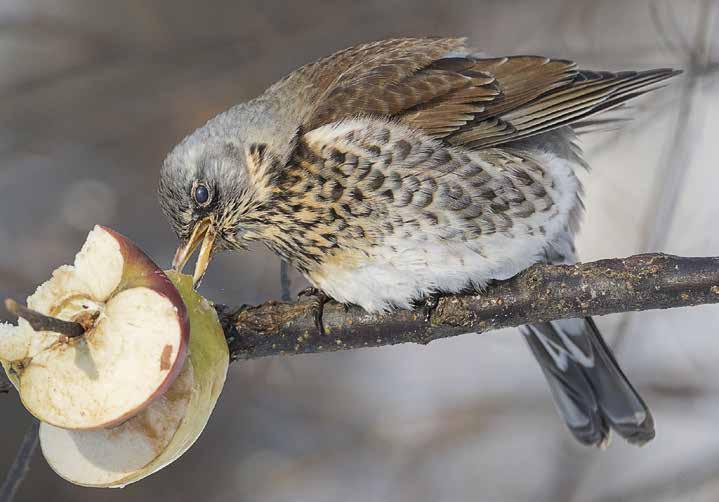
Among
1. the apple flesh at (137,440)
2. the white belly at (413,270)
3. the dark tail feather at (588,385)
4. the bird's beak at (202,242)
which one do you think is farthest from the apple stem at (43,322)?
the dark tail feather at (588,385)

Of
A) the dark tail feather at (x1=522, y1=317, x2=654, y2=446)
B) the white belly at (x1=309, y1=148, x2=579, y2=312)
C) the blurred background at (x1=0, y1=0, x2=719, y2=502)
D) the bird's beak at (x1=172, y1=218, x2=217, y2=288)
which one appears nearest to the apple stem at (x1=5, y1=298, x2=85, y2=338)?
the bird's beak at (x1=172, y1=218, x2=217, y2=288)

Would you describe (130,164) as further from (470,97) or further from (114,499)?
(470,97)

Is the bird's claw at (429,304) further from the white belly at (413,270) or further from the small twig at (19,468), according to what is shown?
the small twig at (19,468)

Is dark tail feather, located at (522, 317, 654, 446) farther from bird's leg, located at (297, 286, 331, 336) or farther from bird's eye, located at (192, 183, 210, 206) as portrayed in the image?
bird's eye, located at (192, 183, 210, 206)

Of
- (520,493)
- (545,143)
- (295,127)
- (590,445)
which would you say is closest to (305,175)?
(295,127)

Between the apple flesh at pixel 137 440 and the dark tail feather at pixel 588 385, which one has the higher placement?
the apple flesh at pixel 137 440

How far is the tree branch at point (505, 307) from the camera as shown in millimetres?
2092

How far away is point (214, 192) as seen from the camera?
8.14 feet

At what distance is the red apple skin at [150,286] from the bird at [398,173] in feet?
1.40

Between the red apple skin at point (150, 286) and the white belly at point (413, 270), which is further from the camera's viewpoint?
the white belly at point (413, 270)

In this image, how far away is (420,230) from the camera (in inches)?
93.8

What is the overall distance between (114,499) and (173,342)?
2.22m

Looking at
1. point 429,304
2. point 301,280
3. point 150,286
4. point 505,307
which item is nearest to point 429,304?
point 429,304

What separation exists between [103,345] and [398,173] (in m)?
0.91
